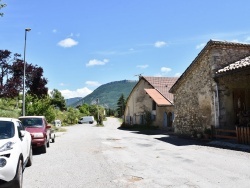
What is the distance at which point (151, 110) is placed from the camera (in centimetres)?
3569

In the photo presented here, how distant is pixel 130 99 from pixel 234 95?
29533 mm

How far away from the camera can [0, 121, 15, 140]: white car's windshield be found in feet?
23.0

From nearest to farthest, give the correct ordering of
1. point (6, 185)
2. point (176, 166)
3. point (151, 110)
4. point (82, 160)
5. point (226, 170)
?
point (6, 185) → point (226, 170) → point (176, 166) → point (82, 160) → point (151, 110)

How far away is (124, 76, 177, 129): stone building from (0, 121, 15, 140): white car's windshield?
2449 cm

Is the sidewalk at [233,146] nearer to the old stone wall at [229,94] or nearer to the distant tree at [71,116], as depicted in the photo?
the old stone wall at [229,94]

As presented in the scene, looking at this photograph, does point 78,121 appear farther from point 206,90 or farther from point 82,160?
point 82,160

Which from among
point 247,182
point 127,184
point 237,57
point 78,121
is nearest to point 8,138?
point 127,184

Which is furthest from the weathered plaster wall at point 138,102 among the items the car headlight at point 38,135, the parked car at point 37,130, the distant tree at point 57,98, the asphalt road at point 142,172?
the distant tree at point 57,98

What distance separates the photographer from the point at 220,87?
16.9 meters

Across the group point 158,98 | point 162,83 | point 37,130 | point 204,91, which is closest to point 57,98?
point 162,83

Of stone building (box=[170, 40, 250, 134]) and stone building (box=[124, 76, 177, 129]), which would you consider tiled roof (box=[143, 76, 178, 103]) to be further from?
stone building (box=[170, 40, 250, 134])

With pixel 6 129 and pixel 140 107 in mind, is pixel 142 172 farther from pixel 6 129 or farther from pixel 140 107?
pixel 140 107

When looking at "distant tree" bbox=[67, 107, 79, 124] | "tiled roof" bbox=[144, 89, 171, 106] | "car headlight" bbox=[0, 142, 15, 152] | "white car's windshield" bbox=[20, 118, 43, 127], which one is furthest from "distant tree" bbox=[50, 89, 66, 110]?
"car headlight" bbox=[0, 142, 15, 152]

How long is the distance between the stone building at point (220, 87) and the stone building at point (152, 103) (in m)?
12.7
